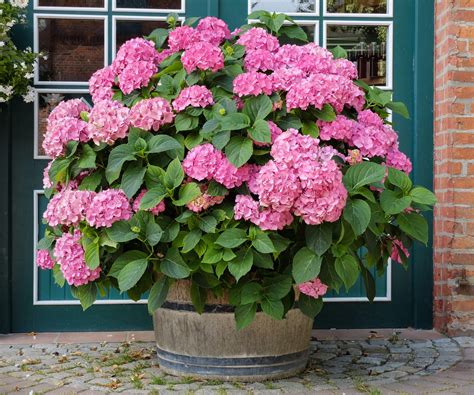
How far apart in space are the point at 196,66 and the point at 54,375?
1.51 metres

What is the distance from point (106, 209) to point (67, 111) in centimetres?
58

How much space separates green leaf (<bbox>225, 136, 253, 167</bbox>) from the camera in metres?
2.82

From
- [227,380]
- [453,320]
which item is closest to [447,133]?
[453,320]

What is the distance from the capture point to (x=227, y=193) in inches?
115

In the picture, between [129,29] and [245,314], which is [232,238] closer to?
[245,314]

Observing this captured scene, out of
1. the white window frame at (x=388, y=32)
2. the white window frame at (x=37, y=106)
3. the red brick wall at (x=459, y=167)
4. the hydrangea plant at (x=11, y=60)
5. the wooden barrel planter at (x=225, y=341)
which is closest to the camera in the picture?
the wooden barrel planter at (x=225, y=341)

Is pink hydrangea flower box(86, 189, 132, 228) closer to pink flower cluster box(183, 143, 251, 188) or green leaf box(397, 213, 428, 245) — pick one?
pink flower cluster box(183, 143, 251, 188)

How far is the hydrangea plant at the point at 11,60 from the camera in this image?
12.3 ft

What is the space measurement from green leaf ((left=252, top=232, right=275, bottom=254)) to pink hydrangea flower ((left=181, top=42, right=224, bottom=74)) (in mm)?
750

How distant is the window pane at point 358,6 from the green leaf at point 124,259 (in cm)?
214

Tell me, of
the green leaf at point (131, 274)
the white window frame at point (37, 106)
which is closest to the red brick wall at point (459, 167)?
the green leaf at point (131, 274)

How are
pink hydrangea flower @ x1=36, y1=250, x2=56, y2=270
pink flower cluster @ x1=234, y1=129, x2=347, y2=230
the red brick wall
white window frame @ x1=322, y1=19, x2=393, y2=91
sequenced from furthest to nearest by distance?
white window frame @ x1=322, y1=19, x2=393, y2=91
the red brick wall
pink hydrangea flower @ x1=36, y1=250, x2=56, y2=270
pink flower cluster @ x1=234, y1=129, x2=347, y2=230

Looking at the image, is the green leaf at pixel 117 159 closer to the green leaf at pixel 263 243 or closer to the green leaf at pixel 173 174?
the green leaf at pixel 173 174

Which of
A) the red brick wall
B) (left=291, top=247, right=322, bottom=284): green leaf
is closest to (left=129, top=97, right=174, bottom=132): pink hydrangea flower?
(left=291, top=247, right=322, bottom=284): green leaf
